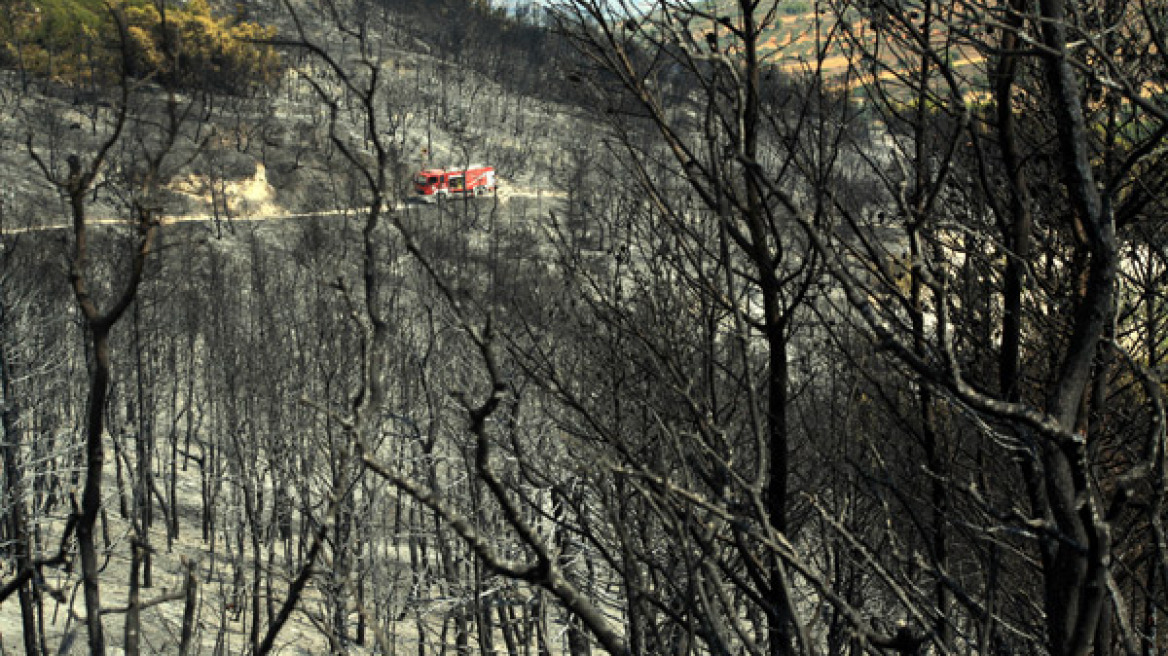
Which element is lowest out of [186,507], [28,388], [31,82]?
[186,507]

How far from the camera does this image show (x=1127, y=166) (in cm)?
282

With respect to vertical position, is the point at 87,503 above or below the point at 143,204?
below

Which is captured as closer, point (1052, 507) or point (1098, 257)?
point (1098, 257)

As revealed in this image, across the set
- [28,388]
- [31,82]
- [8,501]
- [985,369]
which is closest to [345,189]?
[31,82]

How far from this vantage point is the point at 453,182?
184 feet

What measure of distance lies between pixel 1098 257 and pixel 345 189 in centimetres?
5244

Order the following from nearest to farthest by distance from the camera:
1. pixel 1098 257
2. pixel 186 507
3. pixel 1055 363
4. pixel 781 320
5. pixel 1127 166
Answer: pixel 1098 257 < pixel 1127 166 < pixel 781 320 < pixel 1055 363 < pixel 186 507

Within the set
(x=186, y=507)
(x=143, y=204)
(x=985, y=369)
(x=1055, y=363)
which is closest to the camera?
(x=143, y=204)

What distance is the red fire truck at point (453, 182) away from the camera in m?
54.3

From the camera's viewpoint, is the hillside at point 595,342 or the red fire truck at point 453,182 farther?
the red fire truck at point 453,182

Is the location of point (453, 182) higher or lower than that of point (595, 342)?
lower

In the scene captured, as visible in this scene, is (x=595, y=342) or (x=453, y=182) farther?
(x=453, y=182)

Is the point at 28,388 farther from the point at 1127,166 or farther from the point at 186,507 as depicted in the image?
the point at 1127,166

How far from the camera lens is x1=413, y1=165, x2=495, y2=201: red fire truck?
54.3 m
